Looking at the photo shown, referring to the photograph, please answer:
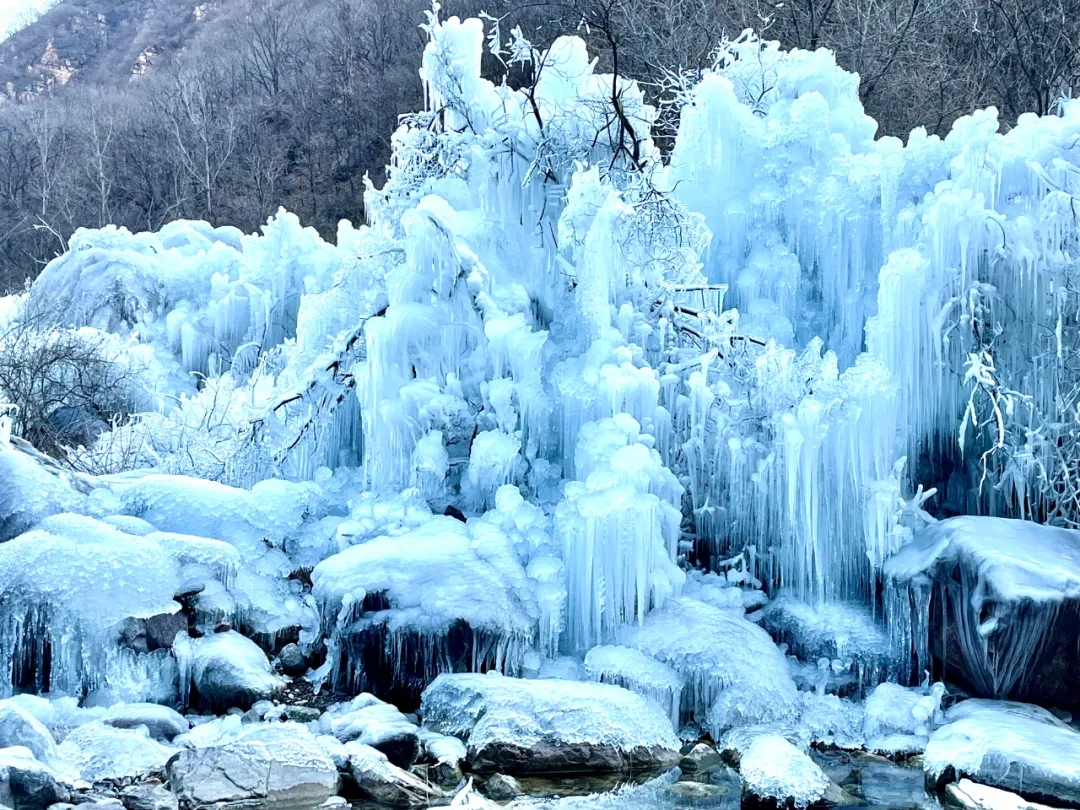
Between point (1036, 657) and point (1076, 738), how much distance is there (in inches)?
27.8

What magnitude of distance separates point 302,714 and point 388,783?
1244mm

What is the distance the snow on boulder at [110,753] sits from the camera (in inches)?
232

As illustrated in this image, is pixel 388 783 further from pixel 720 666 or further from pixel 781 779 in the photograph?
pixel 720 666

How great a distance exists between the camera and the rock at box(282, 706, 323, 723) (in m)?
6.88

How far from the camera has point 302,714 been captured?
22.7 feet

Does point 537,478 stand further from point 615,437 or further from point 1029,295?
point 1029,295

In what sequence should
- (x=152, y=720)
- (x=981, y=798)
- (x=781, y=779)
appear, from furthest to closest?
(x=152, y=720), (x=781, y=779), (x=981, y=798)

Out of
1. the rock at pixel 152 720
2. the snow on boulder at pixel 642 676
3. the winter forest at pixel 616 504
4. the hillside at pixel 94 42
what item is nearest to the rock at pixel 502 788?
the winter forest at pixel 616 504

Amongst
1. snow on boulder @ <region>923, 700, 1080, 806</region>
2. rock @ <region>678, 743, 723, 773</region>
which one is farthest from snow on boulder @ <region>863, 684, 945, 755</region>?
rock @ <region>678, 743, 723, 773</region>

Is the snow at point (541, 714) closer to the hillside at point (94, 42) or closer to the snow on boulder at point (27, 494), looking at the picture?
the snow on boulder at point (27, 494)

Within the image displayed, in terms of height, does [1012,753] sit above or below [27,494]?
below

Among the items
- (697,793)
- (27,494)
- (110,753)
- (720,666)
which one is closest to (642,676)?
(720,666)

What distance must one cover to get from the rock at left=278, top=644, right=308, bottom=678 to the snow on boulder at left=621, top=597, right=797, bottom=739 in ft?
7.09

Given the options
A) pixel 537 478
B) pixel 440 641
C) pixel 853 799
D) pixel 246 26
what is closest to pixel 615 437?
pixel 537 478
